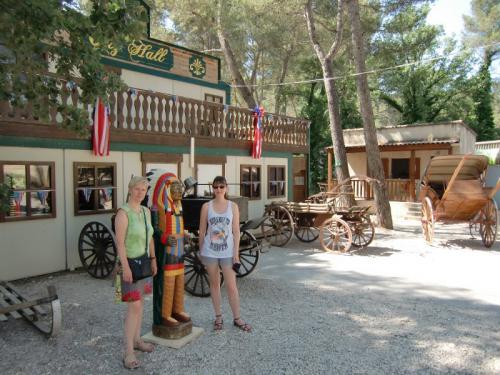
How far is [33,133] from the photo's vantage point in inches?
312

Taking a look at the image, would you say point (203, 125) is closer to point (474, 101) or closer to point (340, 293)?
point (340, 293)

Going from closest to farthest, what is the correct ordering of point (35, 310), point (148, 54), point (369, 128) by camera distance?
1. point (35, 310)
2. point (148, 54)
3. point (369, 128)

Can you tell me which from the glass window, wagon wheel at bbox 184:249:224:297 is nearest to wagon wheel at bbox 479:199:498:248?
wagon wheel at bbox 184:249:224:297

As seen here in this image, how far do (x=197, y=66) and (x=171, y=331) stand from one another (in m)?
11.4

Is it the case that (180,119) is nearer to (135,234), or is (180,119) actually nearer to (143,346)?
(135,234)

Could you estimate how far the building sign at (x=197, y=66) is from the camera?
47.6 feet

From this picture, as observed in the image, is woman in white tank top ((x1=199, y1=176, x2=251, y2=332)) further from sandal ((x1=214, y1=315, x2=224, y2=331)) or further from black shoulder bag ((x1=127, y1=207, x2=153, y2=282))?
black shoulder bag ((x1=127, y1=207, x2=153, y2=282))

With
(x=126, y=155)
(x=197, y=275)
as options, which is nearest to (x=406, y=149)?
(x=126, y=155)

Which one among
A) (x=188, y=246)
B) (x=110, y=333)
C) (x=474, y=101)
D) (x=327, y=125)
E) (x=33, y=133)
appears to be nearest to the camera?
(x=110, y=333)

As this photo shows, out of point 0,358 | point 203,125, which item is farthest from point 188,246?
point 203,125

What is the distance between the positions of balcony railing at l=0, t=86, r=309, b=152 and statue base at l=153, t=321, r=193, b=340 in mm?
4254

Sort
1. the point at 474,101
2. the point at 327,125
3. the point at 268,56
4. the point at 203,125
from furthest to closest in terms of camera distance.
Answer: the point at 474,101 < the point at 268,56 < the point at 327,125 < the point at 203,125

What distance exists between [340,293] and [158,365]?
3.76 metres

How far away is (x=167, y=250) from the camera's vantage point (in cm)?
482
